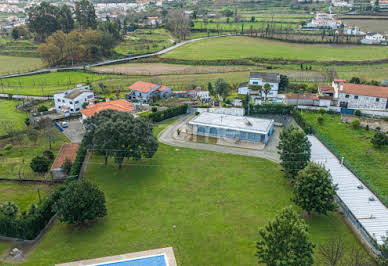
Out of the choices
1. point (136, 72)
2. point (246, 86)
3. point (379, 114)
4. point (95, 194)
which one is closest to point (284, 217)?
point (95, 194)

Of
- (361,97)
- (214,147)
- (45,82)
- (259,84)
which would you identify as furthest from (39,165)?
(361,97)

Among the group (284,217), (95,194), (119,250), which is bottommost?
(119,250)

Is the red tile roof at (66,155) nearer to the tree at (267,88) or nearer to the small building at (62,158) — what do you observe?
the small building at (62,158)

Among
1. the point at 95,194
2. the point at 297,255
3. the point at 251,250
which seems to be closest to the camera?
the point at 297,255

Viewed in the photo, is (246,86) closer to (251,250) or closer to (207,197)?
(207,197)

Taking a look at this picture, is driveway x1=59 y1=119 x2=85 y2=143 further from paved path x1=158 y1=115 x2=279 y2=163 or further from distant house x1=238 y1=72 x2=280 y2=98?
distant house x1=238 y1=72 x2=280 y2=98

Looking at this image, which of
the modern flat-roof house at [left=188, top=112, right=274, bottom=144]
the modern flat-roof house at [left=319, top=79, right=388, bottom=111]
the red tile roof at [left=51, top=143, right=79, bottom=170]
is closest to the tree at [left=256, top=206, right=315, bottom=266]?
the modern flat-roof house at [left=188, top=112, right=274, bottom=144]
